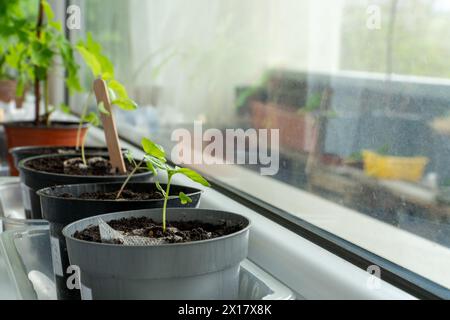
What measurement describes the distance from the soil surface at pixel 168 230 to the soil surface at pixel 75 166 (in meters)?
0.30

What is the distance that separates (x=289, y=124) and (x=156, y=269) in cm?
54

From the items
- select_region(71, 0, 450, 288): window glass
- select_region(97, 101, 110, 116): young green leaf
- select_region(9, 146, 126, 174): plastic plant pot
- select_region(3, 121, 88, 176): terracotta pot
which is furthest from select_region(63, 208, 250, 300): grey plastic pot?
select_region(3, 121, 88, 176): terracotta pot

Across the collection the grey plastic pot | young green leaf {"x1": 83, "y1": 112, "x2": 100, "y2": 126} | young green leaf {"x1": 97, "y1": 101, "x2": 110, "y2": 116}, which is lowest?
the grey plastic pot

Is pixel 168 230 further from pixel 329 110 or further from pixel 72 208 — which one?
pixel 329 110

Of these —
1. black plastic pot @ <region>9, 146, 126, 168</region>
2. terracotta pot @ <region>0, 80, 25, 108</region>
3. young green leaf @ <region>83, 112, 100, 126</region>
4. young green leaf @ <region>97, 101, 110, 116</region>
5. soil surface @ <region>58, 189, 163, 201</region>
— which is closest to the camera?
soil surface @ <region>58, 189, 163, 201</region>

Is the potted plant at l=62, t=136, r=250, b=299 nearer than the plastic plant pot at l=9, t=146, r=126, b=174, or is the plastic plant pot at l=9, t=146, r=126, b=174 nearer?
the potted plant at l=62, t=136, r=250, b=299

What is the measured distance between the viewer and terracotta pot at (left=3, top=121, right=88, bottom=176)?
58.5 inches

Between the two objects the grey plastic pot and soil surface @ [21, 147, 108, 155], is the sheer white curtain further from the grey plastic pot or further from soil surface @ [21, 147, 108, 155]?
the grey plastic pot

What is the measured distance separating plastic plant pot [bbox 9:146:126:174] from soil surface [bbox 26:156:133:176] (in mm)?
100

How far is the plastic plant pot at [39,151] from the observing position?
1.23 metres

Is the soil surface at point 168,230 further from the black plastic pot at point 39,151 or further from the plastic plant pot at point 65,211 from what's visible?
the black plastic pot at point 39,151
